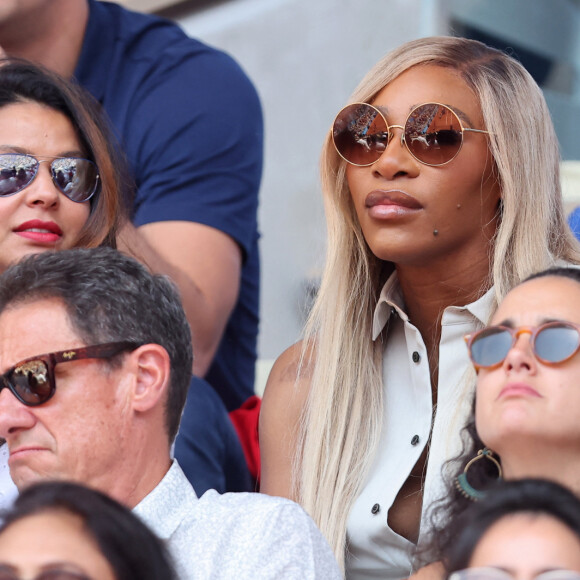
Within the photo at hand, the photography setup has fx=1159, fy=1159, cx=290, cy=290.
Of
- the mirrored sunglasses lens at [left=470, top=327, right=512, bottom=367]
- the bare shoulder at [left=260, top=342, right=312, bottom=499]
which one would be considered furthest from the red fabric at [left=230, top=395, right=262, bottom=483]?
the mirrored sunglasses lens at [left=470, top=327, right=512, bottom=367]

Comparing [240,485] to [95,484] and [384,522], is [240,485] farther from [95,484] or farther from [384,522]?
[95,484]

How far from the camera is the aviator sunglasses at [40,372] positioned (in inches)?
82.2

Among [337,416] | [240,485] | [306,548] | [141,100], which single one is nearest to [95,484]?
[306,548]

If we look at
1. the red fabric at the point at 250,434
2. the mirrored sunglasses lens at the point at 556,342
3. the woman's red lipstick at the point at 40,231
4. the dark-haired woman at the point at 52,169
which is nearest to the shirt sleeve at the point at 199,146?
the dark-haired woman at the point at 52,169

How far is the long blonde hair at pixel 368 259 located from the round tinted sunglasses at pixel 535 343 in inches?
26.5

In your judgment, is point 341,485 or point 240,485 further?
point 240,485

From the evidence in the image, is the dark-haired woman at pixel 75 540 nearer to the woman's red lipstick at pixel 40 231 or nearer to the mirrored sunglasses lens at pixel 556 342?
the mirrored sunglasses lens at pixel 556 342

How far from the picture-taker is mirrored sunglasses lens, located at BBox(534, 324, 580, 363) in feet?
6.07

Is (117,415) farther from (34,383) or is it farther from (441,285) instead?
(441,285)

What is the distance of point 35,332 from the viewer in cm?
214

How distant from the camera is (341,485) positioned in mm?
2666

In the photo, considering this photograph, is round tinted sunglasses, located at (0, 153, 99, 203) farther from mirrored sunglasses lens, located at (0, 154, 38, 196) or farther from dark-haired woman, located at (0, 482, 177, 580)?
dark-haired woman, located at (0, 482, 177, 580)

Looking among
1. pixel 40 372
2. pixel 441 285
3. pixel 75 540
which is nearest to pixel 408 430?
pixel 441 285

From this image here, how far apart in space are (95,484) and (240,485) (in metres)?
1.02
